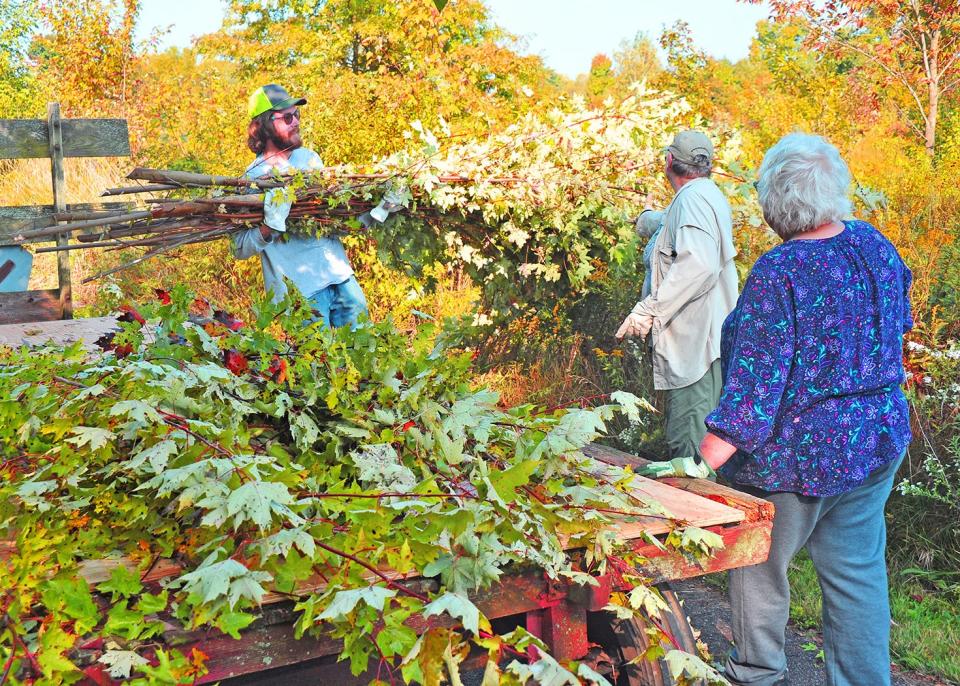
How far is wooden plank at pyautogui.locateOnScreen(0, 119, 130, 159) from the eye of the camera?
508cm

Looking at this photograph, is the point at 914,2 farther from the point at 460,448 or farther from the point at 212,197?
the point at 460,448

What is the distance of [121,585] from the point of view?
144cm

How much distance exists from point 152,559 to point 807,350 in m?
1.75

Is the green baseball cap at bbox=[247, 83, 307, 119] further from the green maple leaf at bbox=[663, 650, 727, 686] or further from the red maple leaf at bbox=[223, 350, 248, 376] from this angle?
the green maple leaf at bbox=[663, 650, 727, 686]

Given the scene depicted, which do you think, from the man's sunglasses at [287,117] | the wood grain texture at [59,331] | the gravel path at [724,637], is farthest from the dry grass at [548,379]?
the wood grain texture at [59,331]

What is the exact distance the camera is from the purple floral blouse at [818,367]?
2391 millimetres

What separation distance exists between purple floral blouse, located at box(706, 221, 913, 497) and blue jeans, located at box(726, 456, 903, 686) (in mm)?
97

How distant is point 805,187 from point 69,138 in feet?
14.7

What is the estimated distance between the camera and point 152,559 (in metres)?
1.61

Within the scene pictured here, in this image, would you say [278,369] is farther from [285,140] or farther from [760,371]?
[285,140]

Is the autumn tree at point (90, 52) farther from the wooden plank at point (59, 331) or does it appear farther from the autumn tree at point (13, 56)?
the wooden plank at point (59, 331)

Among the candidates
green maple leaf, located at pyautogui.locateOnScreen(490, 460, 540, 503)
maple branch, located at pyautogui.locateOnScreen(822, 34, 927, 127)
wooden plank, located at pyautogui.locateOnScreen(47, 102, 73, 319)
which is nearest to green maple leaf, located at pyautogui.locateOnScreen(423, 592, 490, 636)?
green maple leaf, located at pyautogui.locateOnScreen(490, 460, 540, 503)

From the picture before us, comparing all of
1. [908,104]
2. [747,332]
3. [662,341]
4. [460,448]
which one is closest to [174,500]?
[460,448]

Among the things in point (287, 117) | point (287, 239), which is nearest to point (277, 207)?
point (287, 239)
